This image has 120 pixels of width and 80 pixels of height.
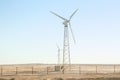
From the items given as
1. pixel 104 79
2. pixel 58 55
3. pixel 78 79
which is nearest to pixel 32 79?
pixel 78 79

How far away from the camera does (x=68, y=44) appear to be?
59969mm

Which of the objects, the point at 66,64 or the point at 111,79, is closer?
the point at 111,79

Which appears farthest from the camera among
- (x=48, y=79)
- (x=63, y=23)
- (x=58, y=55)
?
(x=58, y=55)

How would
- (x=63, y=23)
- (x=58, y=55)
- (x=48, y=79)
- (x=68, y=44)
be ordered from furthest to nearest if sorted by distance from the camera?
1. (x=58, y=55)
2. (x=63, y=23)
3. (x=68, y=44)
4. (x=48, y=79)

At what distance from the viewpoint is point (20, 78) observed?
1671 inches

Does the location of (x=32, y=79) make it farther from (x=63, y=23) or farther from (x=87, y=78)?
(x=63, y=23)

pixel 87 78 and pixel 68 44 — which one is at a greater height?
pixel 68 44

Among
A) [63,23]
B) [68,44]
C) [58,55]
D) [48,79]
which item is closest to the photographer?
[48,79]

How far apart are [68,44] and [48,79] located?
18894 millimetres

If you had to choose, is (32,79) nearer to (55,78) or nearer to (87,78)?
(55,78)

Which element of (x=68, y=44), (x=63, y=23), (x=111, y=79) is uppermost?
(x=63, y=23)

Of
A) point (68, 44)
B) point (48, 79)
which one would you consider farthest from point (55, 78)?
point (68, 44)

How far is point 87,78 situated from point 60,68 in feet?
67.6

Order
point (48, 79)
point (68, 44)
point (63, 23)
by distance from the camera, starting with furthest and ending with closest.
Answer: point (63, 23), point (68, 44), point (48, 79)
